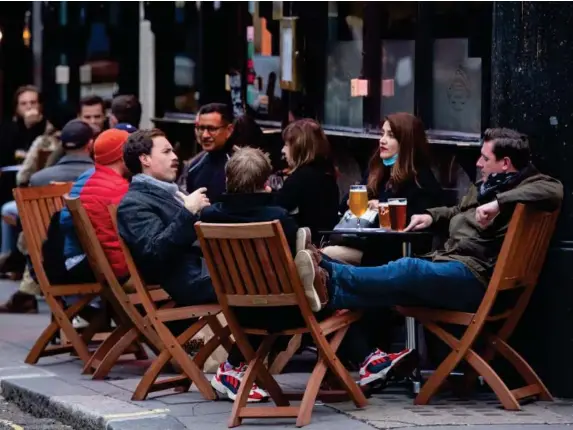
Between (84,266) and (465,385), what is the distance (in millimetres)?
2441

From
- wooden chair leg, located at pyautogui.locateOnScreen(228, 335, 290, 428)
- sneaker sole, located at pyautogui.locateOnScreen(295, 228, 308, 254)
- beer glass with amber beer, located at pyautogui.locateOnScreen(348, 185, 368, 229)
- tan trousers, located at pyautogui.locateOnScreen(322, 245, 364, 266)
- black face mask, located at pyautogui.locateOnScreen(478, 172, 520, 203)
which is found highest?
black face mask, located at pyautogui.locateOnScreen(478, 172, 520, 203)

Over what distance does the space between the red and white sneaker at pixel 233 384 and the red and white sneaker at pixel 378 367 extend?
0.50m

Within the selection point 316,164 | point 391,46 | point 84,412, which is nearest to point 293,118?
point 391,46

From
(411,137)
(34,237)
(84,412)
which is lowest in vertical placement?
(84,412)

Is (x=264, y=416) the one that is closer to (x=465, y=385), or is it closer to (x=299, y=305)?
(x=299, y=305)

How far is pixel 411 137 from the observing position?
8680 millimetres

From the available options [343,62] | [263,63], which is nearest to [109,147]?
[343,62]

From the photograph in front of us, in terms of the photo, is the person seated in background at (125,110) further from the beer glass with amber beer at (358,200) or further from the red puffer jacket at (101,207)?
the beer glass with amber beer at (358,200)

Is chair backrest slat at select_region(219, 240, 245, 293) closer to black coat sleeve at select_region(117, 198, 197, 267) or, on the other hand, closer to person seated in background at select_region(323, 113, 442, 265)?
black coat sleeve at select_region(117, 198, 197, 267)

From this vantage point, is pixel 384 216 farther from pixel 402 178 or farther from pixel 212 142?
pixel 212 142

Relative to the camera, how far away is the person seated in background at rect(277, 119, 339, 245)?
9055 mm

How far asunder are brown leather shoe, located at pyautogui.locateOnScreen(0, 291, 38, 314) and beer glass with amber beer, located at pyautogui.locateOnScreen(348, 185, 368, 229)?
420 cm

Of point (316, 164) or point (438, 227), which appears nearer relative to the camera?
point (438, 227)

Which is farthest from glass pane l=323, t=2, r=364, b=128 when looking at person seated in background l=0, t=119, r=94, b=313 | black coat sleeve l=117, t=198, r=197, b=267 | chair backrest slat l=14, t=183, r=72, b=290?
black coat sleeve l=117, t=198, r=197, b=267
